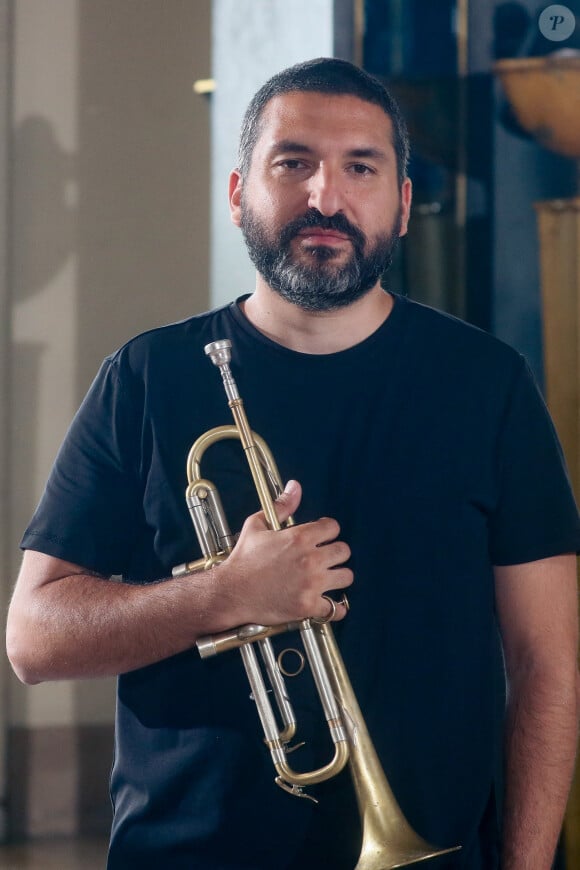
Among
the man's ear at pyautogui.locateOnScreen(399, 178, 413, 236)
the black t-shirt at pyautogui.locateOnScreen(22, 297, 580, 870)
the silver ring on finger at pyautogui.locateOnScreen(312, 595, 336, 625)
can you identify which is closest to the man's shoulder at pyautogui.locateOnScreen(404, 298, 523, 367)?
the black t-shirt at pyautogui.locateOnScreen(22, 297, 580, 870)

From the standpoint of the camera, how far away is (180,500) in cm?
129

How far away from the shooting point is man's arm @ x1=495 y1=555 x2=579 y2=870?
128 centimetres

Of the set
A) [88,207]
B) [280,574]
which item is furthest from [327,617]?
[88,207]

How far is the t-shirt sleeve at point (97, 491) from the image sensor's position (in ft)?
4.15

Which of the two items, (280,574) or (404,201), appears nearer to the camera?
(280,574)

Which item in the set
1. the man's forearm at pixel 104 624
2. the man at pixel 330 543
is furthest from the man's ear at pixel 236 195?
the man's forearm at pixel 104 624

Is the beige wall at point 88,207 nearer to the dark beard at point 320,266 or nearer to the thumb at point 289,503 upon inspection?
the dark beard at point 320,266

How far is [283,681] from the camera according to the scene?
123 centimetres

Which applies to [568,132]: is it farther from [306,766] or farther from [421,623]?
[306,766]

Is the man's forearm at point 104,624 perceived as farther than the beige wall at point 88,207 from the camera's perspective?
No

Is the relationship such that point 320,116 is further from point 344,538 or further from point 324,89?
point 344,538

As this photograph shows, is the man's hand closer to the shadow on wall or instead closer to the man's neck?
the man's neck

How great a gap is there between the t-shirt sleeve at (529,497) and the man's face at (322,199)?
26cm

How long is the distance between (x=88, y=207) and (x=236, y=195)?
139 centimetres
